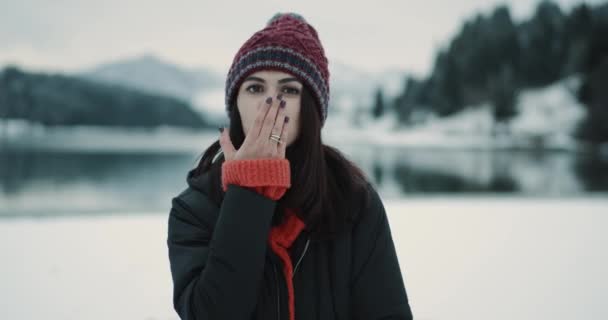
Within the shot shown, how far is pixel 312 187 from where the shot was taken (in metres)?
1.56

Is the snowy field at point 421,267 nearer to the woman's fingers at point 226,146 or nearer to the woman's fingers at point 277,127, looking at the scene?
the woman's fingers at point 226,146

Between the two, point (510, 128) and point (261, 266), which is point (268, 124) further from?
point (510, 128)

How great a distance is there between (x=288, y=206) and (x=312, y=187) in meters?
0.11

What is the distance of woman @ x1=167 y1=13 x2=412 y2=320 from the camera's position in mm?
1363

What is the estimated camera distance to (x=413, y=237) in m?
6.24

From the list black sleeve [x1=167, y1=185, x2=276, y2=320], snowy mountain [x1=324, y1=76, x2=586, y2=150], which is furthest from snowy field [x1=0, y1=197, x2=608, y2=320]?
snowy mountain [x1=324, y1=76, x2=586, y2=150]

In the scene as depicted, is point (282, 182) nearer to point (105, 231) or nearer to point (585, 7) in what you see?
point (105, 231)

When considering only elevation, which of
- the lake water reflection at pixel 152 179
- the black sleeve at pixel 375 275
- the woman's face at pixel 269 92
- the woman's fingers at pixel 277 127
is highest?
the woman's face at pixel 269 92

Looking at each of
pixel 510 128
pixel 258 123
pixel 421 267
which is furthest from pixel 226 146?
pixel 510 128

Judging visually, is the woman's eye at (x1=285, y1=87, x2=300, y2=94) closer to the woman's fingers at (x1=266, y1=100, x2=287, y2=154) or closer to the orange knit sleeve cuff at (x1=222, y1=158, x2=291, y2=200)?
the woman's fingers at (x1=266, y1=100, x2=287, y2=154)

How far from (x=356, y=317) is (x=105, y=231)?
5.65 metres

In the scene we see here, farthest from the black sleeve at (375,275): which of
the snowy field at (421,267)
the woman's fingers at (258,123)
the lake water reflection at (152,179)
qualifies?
the lake water reflection at (152,179)

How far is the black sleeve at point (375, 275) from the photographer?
5.08ft

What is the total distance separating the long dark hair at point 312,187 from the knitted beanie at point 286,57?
2.1 inches
